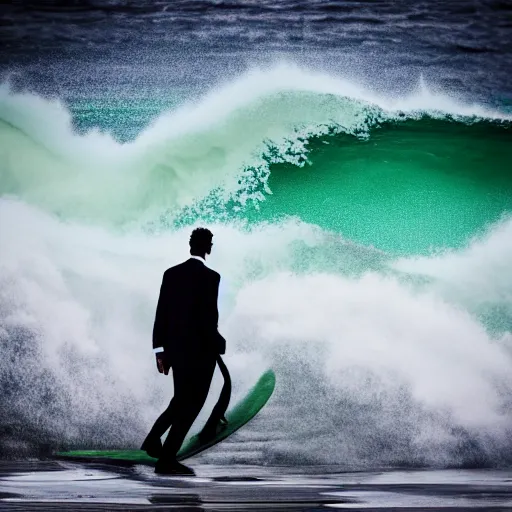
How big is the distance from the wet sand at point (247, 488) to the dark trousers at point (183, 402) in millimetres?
186

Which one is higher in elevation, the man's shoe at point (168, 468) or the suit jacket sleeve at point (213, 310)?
the suit jacket sleeve at point (213, 310)

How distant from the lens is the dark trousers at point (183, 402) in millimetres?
4160

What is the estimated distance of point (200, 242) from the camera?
14.6ft

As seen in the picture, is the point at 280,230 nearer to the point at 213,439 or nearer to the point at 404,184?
the point at 404,184

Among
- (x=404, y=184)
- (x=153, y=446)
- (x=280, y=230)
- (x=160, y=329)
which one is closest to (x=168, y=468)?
(x=153, y=446)

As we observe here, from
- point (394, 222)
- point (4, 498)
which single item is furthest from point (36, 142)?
point (4, 498)

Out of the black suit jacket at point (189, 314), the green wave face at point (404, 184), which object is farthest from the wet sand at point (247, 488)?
the green wave face at point (404, 184)

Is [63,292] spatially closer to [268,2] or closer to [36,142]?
[36,142]

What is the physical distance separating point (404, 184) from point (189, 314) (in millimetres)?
1370

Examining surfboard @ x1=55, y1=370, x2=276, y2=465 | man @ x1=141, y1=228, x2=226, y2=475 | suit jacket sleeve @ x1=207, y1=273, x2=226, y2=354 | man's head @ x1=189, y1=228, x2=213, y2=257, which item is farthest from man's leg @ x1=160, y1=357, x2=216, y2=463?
man's head @ x1=189, y1=228, x2=213, y2=257

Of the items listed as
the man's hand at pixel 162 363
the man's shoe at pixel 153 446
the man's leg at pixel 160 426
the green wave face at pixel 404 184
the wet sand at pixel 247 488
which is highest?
the green wave face at pixel 404 184

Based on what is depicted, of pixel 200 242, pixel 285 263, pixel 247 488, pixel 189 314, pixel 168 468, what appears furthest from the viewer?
pixel 285 263

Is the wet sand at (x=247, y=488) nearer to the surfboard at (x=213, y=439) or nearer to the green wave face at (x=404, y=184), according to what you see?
the surfboard at (x=213, y=439)

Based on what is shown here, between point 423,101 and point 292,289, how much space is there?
1227 mm
